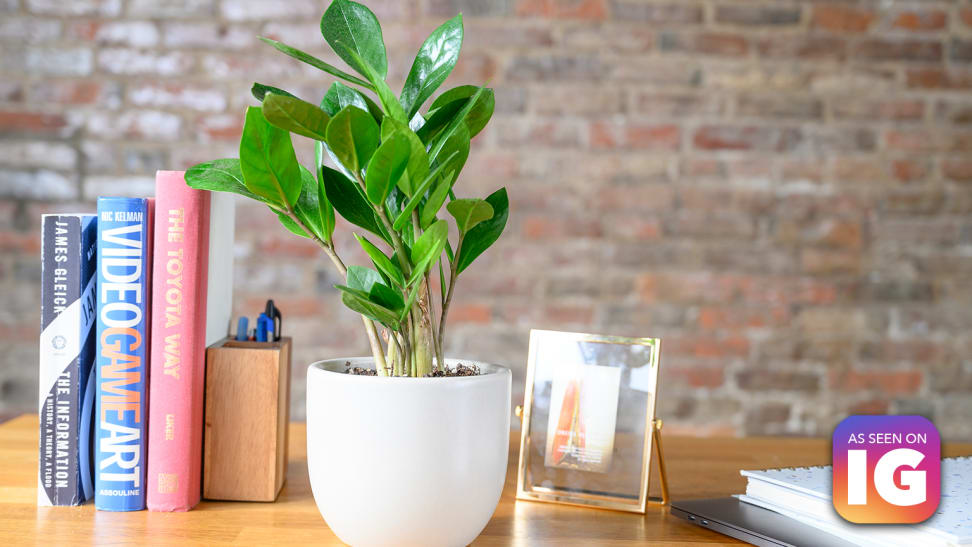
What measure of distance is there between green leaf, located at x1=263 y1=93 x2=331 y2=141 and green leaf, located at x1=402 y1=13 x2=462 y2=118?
0.10 meters

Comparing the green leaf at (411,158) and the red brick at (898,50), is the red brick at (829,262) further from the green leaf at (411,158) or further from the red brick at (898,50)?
the green leaf at (411,158)

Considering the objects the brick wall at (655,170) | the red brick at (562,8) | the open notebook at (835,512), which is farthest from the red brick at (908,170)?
the open notebook at (835,512)

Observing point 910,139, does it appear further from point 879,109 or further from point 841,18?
point 841,18

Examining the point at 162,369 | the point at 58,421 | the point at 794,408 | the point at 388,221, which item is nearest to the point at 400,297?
the point at 388,221

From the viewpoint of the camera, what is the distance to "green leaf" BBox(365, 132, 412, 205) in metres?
0.60

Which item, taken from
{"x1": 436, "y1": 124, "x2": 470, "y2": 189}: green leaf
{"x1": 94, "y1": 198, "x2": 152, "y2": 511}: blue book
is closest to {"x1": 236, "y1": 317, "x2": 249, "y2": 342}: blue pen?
{"x1": 94, "y1": 198, "x2": 152, "y2": 511}: blue book

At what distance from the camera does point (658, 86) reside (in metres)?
1.96

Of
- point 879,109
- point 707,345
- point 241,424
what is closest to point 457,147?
point 241,424

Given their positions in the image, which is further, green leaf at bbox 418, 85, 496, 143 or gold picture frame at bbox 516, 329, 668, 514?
gold picture frame at bbox 516, 329, 668, 514

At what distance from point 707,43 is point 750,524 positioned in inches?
58.3

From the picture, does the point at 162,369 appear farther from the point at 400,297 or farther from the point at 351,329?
the point at 351,329

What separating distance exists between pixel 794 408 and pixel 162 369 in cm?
163

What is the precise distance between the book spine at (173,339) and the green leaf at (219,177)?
7 cm

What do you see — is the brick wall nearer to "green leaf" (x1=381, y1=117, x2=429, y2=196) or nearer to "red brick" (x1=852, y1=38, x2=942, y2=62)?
"red brick" (x1=852, y1=38, x2=942, y2=62)
